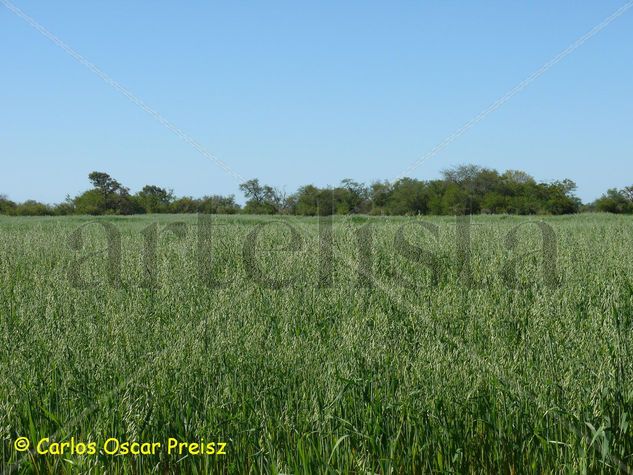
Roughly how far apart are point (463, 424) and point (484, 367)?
22.1 inches

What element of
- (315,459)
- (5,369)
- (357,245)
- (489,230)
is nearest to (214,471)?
(315,459)

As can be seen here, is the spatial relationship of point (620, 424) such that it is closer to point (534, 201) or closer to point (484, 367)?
point (484, 367)

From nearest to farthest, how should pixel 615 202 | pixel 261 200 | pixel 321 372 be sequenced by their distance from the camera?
pixel 321 372 < pixel 261 200 < pixel 615 202

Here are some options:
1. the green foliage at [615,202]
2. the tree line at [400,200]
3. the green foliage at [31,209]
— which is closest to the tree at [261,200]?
the tree line at [400,200]

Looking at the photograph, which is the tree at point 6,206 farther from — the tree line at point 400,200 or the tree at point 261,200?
the tree at point 261,200

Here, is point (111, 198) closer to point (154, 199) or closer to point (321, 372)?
point (154, 199)

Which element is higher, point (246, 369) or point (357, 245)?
point (357, 245)

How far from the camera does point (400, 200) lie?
19.6m

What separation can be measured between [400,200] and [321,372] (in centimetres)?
1619

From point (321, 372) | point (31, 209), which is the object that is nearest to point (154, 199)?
point (31, 209)

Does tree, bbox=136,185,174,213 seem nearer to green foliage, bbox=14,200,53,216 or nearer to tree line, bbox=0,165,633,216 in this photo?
tree line, bbox=0,165,633,216

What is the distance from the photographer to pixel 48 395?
354 centimetres

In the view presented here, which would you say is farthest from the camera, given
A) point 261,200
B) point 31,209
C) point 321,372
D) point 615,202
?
point 615,202

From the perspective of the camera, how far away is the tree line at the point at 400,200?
16.5 metres
